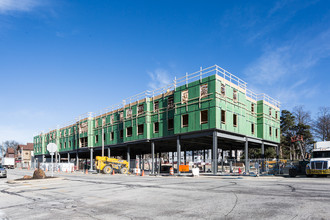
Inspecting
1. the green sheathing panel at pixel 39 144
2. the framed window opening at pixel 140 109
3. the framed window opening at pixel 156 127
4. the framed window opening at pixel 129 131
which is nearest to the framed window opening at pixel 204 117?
the framed window opening at pixel 156 127

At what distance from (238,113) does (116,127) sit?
71.1 ft

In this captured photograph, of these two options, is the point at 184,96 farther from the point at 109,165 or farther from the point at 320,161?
the point at 320,161

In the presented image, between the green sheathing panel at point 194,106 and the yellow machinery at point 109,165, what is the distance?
9.08 meters

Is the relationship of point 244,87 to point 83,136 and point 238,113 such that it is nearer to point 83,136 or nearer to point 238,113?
point 238,113

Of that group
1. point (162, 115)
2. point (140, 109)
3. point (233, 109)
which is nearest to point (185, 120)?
point (162, 115)

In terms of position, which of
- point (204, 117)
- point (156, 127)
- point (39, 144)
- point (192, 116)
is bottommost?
point (39, 144)

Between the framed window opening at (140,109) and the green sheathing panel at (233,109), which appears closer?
the green sheathing panel at (233,109)

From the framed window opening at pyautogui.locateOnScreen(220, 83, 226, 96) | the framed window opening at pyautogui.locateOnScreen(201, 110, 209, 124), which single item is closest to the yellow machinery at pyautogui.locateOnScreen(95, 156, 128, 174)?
the framed window opening at pyautogui.locateOnScreen(201, 110, 209, 124)

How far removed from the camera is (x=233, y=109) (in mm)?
36094

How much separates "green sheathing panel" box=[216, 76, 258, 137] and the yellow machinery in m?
14.9

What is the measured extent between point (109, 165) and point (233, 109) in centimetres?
1771

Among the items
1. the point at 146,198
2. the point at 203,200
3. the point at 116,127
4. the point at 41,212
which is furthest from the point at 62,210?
the point at 116,127

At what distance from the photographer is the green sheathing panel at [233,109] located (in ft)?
110

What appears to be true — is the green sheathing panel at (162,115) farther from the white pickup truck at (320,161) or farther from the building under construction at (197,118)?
the white pickup truck at (320,161)
